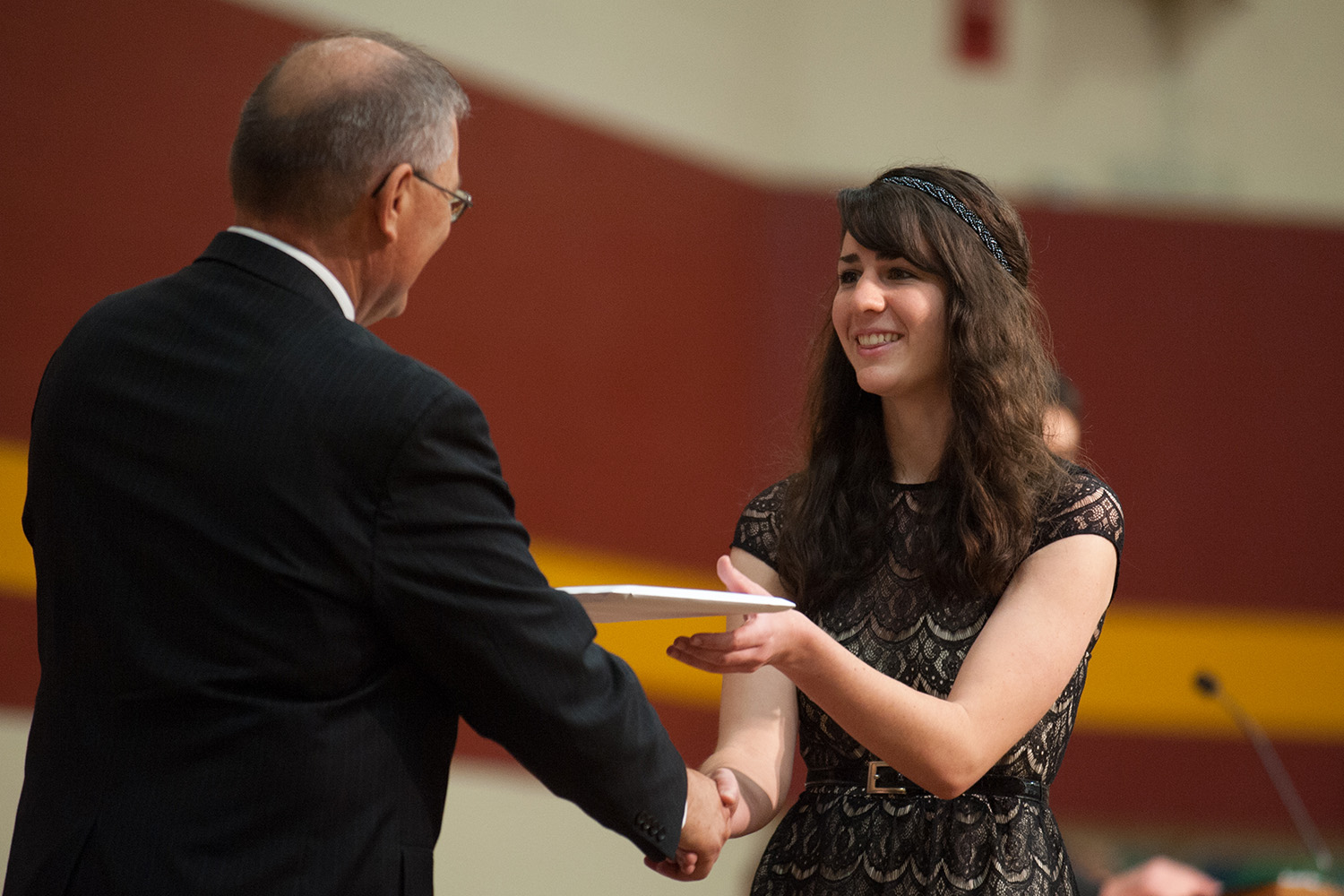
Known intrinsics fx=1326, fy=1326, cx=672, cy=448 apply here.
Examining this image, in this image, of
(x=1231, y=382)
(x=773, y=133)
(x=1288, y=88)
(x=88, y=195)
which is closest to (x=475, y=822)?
(x=88, y=195)

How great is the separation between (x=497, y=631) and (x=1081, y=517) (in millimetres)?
901

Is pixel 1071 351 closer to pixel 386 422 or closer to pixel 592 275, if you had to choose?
pixel 592 275

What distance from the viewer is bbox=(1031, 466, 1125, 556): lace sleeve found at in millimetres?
1867

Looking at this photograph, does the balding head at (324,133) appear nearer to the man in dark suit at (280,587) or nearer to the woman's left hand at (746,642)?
the man in dark suit at (280,587)

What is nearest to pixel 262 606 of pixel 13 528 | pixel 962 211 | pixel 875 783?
pixel 875 783

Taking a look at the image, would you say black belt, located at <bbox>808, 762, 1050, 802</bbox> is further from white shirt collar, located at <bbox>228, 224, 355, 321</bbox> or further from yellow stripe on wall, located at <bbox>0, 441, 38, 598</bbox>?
yellow stripe on wall, located at <bbox>0, 441, 38, 598</bbox>

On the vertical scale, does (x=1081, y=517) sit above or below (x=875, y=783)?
above

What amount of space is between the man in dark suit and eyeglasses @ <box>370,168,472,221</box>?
1cm

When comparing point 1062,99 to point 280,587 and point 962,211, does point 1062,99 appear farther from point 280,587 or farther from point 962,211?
point 280,587

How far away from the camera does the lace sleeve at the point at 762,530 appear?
6.94 feet

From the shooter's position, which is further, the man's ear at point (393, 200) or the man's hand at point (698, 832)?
the man's hand at point (698, 832)

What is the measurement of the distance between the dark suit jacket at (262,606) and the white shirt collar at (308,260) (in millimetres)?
17

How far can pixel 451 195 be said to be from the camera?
5.24ft

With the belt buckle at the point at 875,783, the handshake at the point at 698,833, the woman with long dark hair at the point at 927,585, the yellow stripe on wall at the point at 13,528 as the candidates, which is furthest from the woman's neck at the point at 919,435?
the yellow stripe on wall at the point at 13,528
